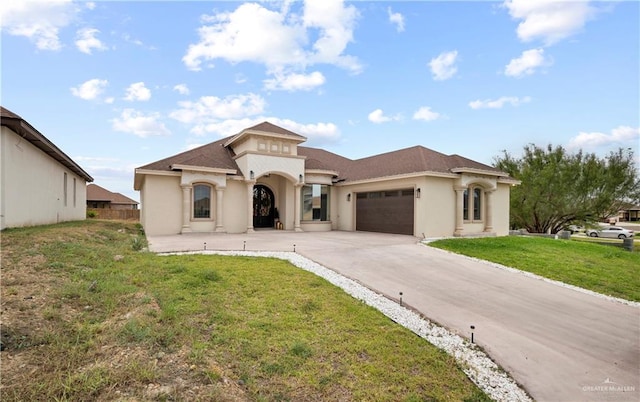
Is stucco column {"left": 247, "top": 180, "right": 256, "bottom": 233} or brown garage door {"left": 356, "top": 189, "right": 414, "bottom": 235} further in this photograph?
stucco column {"left": 247, "top": 180, "right": 256, "bottom": 233}

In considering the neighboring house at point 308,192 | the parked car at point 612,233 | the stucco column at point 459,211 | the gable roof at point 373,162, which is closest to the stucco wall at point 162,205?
the neighboring house at point 308,192

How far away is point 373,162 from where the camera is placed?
837 inches

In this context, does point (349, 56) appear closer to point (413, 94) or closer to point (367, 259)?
point (413, 94)

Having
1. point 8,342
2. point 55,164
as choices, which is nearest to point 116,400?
point 8,342

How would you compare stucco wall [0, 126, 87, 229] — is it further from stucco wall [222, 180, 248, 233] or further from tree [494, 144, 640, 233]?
tree [494, 144, 640, 233]

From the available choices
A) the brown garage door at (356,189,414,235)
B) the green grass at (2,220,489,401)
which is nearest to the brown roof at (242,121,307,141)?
the brown garage door at (356,189,414,235)

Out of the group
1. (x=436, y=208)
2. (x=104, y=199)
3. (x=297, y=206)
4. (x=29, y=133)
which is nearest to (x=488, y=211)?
(x=436, y=208)

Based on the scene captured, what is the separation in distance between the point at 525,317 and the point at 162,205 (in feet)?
50.0

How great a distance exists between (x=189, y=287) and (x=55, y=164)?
573 inches

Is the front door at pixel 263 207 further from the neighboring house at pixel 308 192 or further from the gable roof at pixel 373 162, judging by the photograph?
the gable roof at pixel 373 162

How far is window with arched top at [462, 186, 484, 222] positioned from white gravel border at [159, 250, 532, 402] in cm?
1182

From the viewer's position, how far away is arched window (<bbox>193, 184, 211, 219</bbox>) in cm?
1642

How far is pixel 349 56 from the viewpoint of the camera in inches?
624

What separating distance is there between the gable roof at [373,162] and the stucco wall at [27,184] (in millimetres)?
3905
